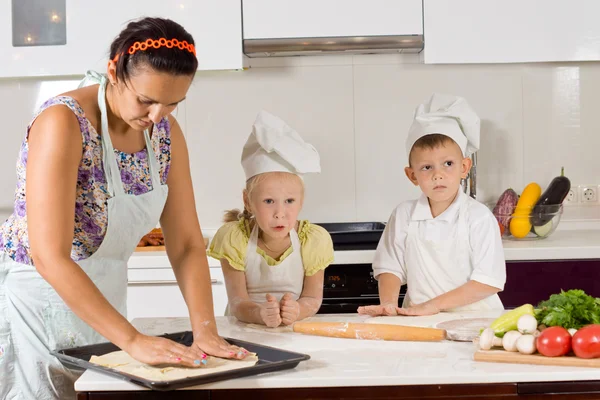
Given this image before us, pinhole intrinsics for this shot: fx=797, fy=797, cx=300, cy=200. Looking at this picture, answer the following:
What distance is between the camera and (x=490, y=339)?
146cm

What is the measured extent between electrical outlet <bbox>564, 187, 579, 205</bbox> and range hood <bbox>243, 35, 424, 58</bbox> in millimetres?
893

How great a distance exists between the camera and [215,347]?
4.87 feet

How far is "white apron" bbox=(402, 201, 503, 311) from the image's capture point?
2.15 metres

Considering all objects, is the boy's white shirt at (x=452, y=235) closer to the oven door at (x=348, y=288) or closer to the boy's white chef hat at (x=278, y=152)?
the boy's white chef hat at (x=278, y=152)

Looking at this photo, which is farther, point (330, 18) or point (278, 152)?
point (330, 18)

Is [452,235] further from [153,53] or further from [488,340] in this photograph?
[153,53]

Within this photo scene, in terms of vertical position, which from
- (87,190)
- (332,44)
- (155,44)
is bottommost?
(87,190)

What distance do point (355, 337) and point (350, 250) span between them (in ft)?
3.81

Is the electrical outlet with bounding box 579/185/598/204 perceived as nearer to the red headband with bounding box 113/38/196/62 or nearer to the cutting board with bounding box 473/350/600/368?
the cutting board with bounding box 473/350/600/368

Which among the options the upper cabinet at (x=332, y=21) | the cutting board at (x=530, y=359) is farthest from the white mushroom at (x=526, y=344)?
the upper cabinet at (x=332, y=21)

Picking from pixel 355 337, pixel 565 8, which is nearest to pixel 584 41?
pixel 565 8

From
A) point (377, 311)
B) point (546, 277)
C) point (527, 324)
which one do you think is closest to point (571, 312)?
point (527, 324)

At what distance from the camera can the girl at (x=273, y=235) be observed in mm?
2016

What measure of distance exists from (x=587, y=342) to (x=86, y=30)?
84.3 inches
